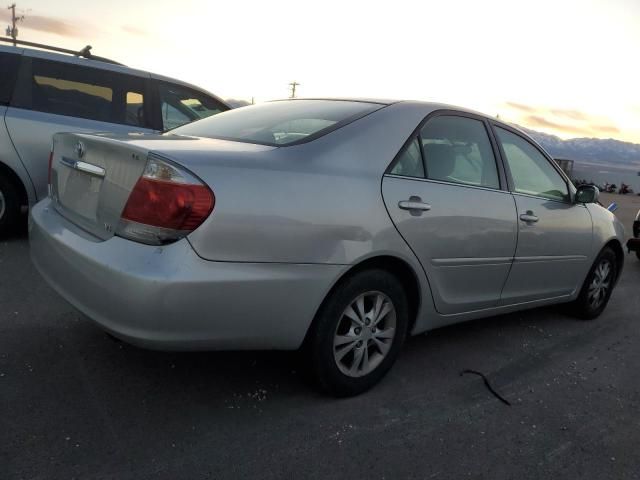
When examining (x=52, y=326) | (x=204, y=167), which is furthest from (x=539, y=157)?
(x=52, y=326)

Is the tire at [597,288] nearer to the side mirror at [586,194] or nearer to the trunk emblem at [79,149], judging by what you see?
the side mirror at [586,194]

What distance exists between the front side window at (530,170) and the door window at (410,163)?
95cm

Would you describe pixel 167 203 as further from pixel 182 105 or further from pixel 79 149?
pixel 182 105

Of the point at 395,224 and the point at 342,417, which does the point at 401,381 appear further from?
the point at 395,224

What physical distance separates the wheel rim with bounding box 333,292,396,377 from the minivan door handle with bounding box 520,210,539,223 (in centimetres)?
128

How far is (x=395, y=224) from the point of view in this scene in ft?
9.15

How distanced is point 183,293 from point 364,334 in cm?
105

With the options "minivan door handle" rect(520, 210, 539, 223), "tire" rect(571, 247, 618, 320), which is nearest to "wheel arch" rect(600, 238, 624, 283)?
"tire" rect(571, 247, 618, 320)

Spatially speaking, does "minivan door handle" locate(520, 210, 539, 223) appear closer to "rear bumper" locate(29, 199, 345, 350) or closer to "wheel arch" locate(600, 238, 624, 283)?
"wheel arch" locate(600, 238, 624, 283)

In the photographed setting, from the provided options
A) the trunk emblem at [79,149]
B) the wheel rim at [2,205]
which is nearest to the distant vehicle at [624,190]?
the wheel rim at [2,205]

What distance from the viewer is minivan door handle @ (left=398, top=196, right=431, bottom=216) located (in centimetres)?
284

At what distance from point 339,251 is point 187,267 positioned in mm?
725

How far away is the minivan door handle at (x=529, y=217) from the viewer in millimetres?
3646

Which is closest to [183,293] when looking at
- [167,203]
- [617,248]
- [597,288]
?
[167,203]
